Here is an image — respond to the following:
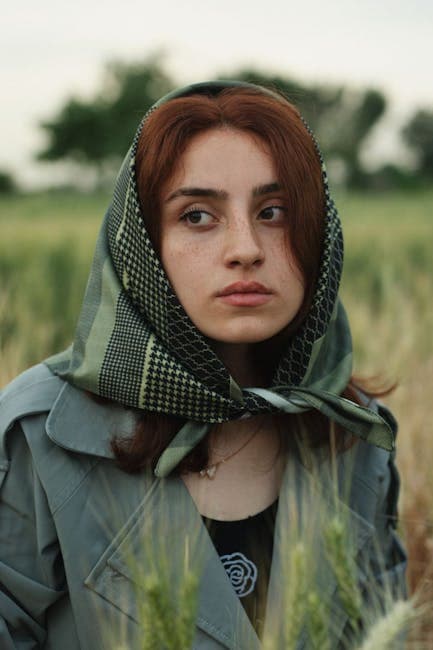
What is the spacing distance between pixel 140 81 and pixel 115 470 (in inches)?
1663

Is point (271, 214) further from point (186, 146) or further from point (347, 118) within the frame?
point (347, 118)

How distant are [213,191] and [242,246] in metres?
0.12

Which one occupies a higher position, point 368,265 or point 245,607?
point 368,265

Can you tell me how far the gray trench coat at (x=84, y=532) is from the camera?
149cm

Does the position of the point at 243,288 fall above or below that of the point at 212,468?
above

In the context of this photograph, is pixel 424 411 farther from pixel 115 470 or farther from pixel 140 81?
pixel 140 81

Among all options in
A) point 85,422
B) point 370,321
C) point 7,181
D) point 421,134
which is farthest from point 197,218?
point 421,134

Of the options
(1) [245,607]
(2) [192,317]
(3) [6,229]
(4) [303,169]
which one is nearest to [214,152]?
(4) [303,169]

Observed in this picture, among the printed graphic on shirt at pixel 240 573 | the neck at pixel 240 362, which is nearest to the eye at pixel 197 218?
the neck at pixel 240 362

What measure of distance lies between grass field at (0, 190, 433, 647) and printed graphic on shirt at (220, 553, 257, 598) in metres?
0.33

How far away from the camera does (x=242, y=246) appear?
145 cm

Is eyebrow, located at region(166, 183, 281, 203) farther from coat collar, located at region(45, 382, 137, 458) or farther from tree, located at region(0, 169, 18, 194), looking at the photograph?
tree, located at region(0, 169, 18, 194)

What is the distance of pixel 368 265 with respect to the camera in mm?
5629

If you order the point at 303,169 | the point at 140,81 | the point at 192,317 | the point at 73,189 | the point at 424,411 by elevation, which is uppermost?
the point at 140,81
